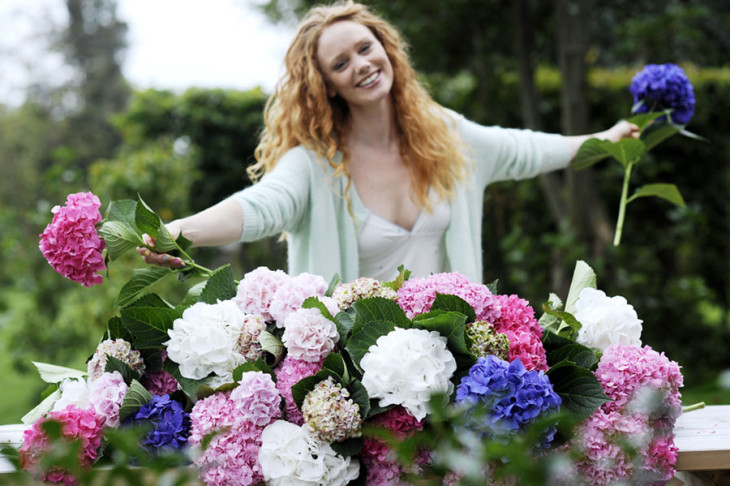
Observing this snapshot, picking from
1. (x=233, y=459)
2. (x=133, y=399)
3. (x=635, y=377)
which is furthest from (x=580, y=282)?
(x=133, y=399)

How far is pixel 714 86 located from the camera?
6125mm

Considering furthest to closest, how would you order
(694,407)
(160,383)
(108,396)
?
(694,407) → (160,383) → (108,396)

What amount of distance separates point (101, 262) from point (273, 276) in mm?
419

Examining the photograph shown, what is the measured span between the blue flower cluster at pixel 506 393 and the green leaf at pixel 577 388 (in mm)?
109

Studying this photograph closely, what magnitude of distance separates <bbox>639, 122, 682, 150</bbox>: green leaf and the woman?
0.19 ft

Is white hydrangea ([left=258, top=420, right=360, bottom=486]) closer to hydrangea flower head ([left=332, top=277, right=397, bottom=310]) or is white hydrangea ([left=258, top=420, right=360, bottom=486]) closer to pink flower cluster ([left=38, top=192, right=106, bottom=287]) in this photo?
hydrangea flower head ([left=332, top=277, right=397, bottom=310])

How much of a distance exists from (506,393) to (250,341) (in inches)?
21.6

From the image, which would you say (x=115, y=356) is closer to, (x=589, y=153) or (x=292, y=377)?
(x=292, y=377)

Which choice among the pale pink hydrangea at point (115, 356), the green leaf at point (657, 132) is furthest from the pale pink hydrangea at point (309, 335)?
the green leaf at point (657, 132)

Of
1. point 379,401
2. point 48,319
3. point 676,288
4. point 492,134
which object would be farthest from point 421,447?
point 48,319

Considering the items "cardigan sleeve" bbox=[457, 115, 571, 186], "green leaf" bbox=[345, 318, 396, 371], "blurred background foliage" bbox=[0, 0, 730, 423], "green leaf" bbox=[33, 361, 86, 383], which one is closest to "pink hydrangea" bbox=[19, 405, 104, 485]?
"green leaf" bbox=[33, 361, 86, 383]

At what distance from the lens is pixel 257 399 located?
1.34 m

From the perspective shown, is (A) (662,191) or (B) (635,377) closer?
(B) (635,377)

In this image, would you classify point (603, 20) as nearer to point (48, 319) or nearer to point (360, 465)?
point (48, 319)
